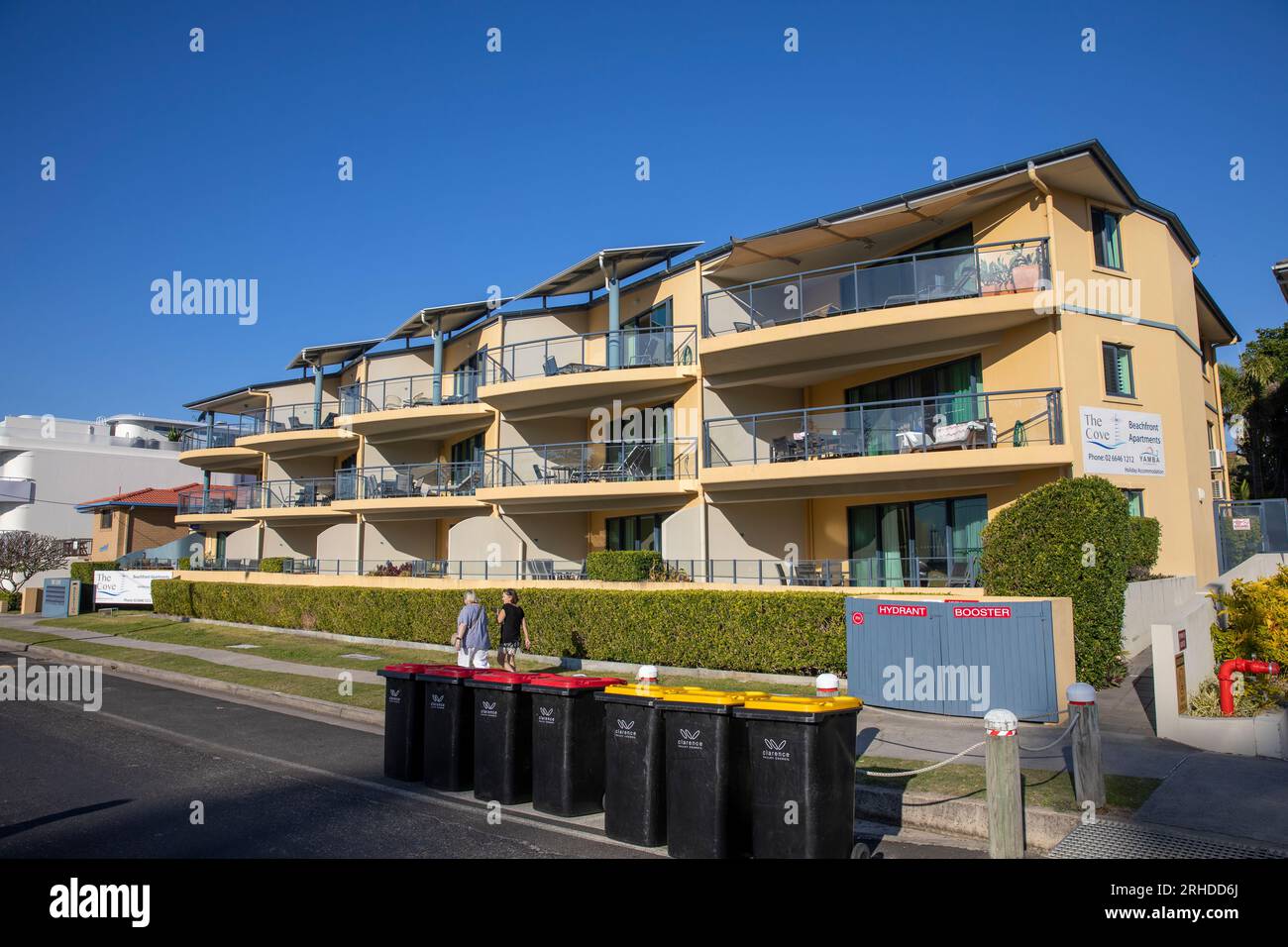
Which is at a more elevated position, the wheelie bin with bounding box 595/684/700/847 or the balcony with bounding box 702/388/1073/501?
the balcony with bounding box 702/388/1073/501


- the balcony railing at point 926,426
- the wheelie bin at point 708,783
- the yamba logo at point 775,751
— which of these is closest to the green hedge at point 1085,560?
the balcony railing at point 926,426

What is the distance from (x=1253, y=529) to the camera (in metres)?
21.2

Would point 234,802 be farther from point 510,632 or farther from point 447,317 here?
point 447,317

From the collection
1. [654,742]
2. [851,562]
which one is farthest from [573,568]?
[654,742]

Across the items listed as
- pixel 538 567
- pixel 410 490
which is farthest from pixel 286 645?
pixel 538 567

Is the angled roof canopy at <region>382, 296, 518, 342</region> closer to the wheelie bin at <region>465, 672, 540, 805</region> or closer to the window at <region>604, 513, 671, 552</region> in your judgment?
the window at <region>604, 513, 671, 552</region>

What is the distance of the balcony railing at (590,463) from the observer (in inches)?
800

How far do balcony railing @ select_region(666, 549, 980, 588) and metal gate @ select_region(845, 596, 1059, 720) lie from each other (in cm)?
370

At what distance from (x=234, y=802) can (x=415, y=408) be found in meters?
19.5

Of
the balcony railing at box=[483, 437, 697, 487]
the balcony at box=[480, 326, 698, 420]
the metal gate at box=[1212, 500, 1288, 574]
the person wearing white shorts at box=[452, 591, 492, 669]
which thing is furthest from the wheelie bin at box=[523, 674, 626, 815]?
the metal gate at box=[1212, 500, 1288, 574]

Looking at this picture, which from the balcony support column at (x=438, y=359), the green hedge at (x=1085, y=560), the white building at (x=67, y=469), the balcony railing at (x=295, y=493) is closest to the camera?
the green hedge at (x=1085, y=560)

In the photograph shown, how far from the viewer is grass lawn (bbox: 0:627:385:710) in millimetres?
14538

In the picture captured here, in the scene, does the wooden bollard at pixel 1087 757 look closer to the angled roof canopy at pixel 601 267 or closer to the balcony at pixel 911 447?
the balcony at pixel 911 447

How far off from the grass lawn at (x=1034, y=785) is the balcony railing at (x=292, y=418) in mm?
27764
